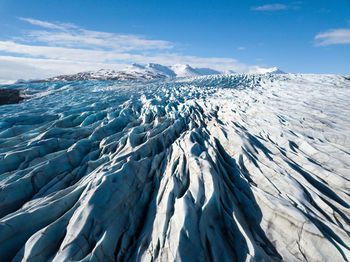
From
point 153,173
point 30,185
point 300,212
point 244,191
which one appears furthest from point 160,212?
point 30,185

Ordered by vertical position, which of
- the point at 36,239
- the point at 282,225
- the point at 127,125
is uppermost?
the point at 282,225

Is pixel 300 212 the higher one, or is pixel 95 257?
pixel 300 212

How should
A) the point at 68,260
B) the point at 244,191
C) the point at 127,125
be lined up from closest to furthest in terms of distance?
the point at 68,260
the point at 244,191
the point at 127,125

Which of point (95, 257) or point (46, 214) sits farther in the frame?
point (46, 214)

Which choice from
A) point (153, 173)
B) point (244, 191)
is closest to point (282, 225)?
point (244, 191)

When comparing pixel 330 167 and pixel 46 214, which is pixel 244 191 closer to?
pixel 330 167

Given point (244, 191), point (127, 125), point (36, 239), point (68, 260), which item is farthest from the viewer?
point (127, 125)

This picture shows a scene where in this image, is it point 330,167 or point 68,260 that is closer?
point 68,260

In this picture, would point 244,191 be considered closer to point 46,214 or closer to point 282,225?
point 282,225

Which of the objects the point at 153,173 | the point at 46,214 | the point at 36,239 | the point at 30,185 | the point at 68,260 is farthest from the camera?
the point at 153,173
